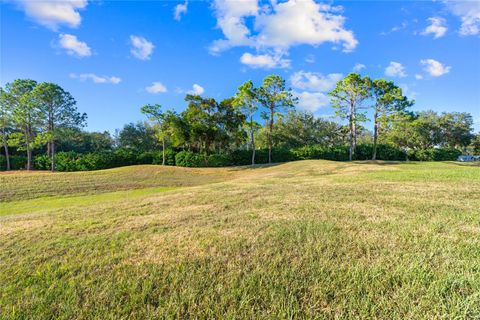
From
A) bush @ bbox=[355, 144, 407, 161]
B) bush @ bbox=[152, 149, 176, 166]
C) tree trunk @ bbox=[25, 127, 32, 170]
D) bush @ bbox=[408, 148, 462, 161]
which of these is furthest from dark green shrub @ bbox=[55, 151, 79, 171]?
bush @ bbox=[408, 148, 462, 161]

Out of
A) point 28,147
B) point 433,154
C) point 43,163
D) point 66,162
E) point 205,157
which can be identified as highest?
point 28,147

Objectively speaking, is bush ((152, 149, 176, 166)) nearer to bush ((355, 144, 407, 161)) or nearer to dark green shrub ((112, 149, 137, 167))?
dark green shrub ((112, 149, 137, 167))

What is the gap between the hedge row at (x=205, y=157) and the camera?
786 inches

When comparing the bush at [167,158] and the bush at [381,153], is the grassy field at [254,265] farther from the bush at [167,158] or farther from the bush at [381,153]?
the bush at [381,153]

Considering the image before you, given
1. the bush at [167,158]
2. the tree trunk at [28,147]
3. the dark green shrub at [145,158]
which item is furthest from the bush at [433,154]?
the tree trunk at [28,147]

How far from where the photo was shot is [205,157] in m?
22.5

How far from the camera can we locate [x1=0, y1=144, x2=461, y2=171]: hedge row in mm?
19953

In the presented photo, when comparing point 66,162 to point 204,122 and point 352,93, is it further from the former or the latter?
point 352,93

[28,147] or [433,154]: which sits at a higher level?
[28,147]

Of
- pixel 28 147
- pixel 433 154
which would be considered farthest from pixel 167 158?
pixel 433 154

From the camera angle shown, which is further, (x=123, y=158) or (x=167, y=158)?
(x=167, y=158)

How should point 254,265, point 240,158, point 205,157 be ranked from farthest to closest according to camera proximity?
point 240,158
point 205,157
point 254,265

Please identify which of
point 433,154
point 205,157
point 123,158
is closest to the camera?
point 123,158

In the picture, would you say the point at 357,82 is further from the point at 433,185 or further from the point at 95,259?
the point at 95,259
